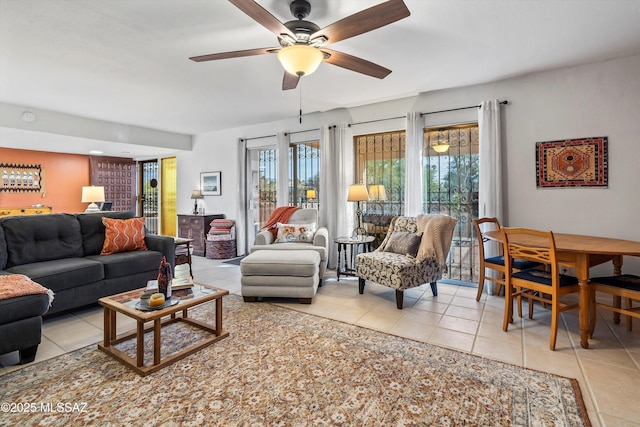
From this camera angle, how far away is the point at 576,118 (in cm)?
331

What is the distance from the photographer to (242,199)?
6.00m

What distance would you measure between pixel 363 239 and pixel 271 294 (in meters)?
1.44

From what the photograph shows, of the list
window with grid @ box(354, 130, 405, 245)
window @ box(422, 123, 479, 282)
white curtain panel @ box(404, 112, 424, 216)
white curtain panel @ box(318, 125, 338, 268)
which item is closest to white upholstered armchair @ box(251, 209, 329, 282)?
white curtain panel @ box(318, 125, 338, 268)

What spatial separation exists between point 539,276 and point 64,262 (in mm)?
4276

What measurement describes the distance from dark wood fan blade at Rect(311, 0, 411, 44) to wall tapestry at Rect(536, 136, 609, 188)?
2.65 meters

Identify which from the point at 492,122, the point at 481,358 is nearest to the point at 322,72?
the point at 492,122

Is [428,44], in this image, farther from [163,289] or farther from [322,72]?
[163,289]

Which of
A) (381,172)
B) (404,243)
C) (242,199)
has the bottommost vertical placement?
(404,243)

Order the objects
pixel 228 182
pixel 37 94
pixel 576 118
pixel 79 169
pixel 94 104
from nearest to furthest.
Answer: pixel 576 118 → pixel 37 94 → pixel 94 104 → pixel 228 182 → pixel 79 169

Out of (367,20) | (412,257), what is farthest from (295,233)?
(367,20)

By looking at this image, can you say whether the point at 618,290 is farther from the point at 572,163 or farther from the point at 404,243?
the point at 404,243

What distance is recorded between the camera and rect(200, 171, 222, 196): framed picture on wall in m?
6.42

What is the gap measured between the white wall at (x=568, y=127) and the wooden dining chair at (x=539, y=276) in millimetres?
960

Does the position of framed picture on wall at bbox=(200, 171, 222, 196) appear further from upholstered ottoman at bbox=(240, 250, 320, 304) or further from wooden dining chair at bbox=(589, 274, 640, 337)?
wooden dining chair at bbox=(589, 274, 640, 337)
